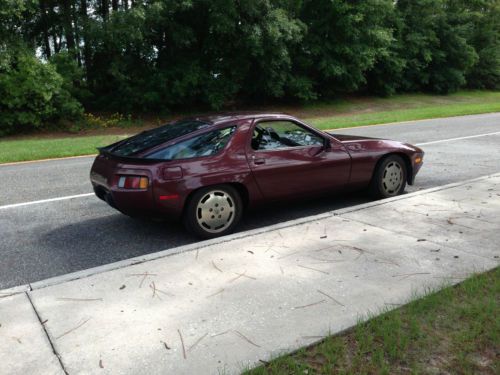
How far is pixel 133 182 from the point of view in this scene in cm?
509

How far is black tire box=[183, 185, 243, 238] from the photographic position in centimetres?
523

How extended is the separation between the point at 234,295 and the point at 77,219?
3282 millimetres

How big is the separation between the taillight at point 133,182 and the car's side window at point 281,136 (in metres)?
1.35

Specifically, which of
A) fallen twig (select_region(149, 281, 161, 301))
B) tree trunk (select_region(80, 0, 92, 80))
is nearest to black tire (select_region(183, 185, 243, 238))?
fallen twig (select_region(149, 281, 161, 301))

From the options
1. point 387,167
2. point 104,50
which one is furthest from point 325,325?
point 104,50

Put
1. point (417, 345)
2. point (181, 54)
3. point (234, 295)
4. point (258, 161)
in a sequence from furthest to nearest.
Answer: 1. point (181, 54)
2. point (258, 161)
3. point (234, 295)
4. point (417, 345)

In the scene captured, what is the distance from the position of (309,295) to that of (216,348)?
0.96m

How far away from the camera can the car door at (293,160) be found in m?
5.69

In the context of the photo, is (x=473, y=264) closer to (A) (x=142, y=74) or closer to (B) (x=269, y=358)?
(B) (x=269, y=358)

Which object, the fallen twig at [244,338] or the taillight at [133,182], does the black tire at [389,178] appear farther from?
the fallen twig at [244,338]

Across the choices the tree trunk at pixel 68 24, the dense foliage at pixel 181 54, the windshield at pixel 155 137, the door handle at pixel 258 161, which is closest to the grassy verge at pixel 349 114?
A: the dense foliage at pixel 181 54

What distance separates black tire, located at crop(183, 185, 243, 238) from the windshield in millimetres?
737

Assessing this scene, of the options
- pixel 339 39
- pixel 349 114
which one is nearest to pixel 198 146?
pixel 349 114

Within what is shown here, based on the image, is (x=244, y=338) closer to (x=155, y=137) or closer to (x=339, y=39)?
(x=155, y=137)
